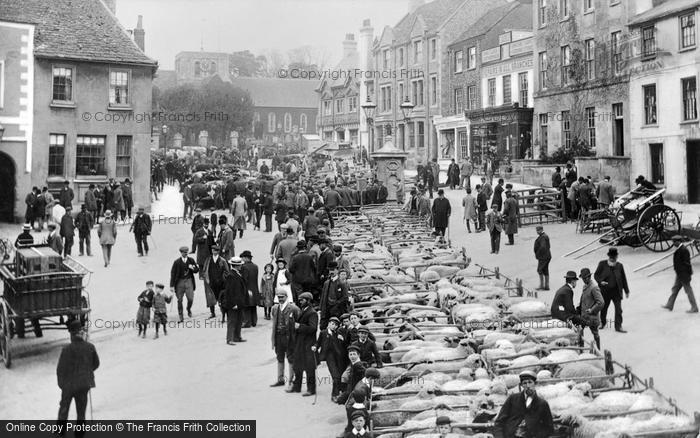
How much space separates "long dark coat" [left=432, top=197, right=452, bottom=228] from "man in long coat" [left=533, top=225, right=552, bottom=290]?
6.17 metres

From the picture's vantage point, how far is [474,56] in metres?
56.3

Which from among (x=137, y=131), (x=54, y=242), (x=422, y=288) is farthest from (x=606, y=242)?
(x=137, y=131)

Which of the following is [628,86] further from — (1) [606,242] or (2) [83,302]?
(2) [83,302]

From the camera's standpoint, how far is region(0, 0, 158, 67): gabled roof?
3278cm

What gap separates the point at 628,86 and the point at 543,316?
2452 cm

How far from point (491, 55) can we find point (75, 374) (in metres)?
45.7

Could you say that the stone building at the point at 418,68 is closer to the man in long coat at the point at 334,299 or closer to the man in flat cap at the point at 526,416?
the man in long coat at the point at 334,299

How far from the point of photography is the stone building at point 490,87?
4691cm

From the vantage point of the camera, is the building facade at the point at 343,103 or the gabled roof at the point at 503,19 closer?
the gabled roof at the point at 503,19

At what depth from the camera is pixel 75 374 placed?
10.6 m

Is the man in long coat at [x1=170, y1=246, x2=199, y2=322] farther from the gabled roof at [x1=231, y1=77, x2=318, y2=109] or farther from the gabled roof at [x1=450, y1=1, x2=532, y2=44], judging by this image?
the gabled roof at [x1=231, y1=77, x2=318, y2=109]

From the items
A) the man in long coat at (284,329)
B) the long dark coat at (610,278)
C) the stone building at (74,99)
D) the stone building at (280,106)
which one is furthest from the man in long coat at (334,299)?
the stone building at (280,106)

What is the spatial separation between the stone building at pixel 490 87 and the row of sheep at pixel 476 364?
3118cm

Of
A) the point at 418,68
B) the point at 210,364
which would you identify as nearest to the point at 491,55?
the point at 418,68
